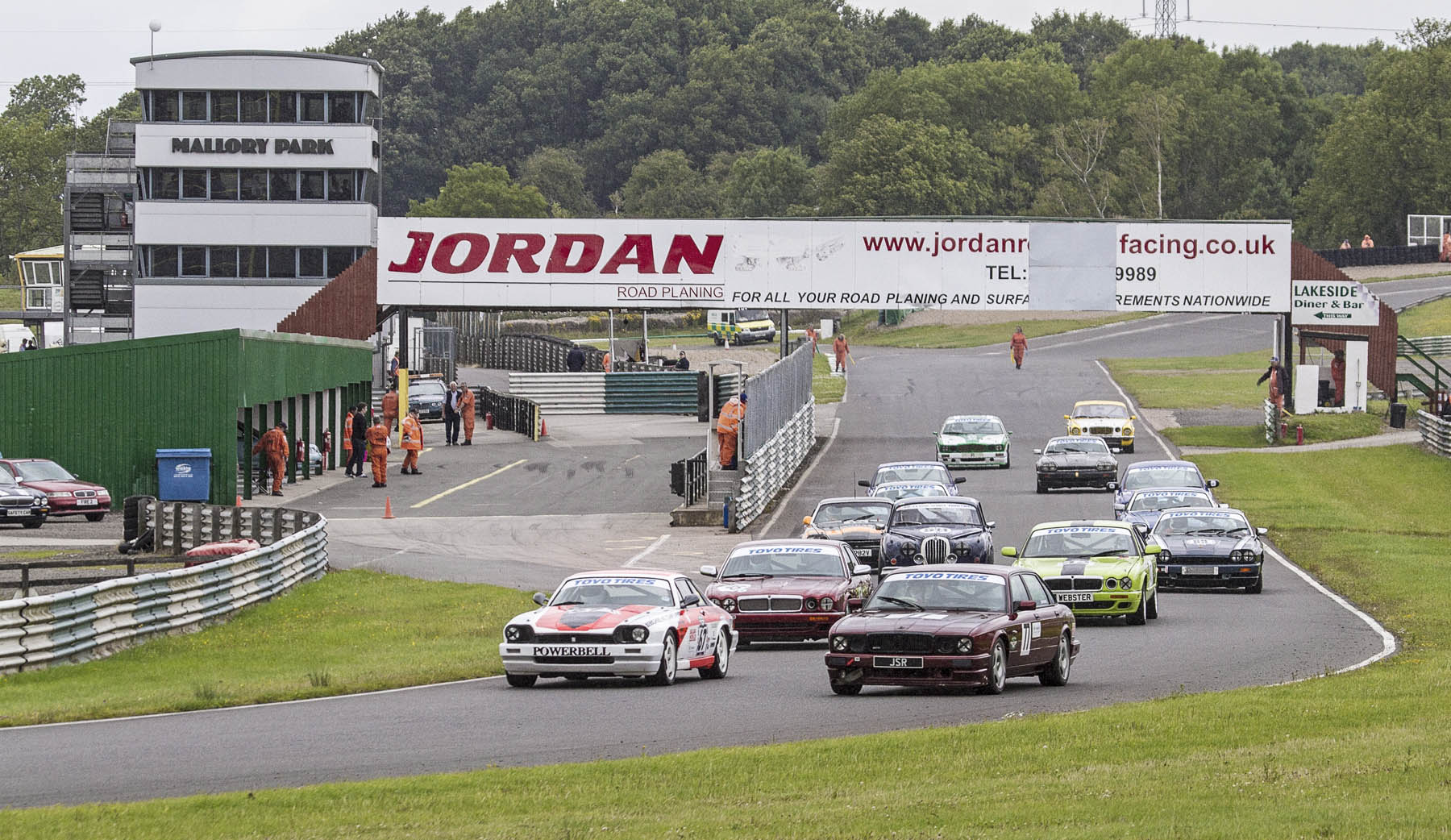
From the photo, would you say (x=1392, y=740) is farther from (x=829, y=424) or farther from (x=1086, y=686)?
(x=829, y=424)

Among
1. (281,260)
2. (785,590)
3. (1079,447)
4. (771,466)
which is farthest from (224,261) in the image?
(785,590)

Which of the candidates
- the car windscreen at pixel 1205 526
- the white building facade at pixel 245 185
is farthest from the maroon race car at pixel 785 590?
the white building facade at pixel 245 185

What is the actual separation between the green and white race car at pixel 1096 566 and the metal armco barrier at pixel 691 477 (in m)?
14.2

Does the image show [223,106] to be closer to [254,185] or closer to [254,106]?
[254,106]

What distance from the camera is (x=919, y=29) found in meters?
192

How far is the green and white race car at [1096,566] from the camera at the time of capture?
22625mm

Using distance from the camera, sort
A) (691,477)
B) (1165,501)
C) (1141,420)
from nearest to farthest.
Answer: (1165,501)
(691,477)
(1141,420)

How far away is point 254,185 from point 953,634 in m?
54.1

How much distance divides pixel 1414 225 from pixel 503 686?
9838 centimetres

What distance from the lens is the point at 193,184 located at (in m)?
65.9

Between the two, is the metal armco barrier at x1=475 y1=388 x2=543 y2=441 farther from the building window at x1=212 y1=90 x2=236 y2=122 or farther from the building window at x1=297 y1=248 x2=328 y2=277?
the building window at x1=212 y1=90 x2=236 y2=122

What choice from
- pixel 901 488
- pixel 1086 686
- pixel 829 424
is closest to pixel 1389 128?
pixel 829 424

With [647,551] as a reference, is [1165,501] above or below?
above

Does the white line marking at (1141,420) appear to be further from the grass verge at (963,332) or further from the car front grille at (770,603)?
the car front grille at (770,603)
